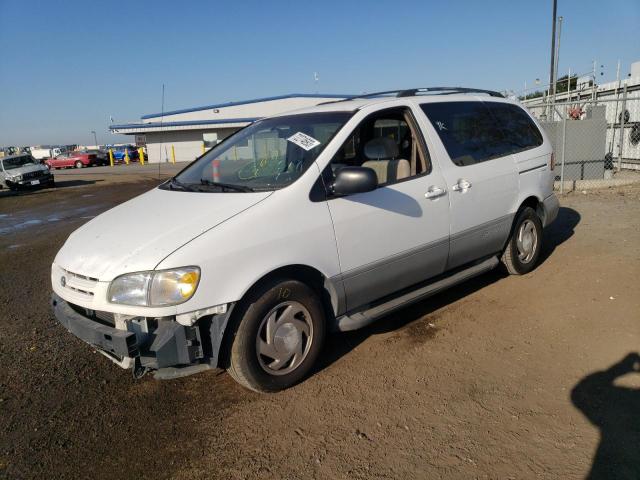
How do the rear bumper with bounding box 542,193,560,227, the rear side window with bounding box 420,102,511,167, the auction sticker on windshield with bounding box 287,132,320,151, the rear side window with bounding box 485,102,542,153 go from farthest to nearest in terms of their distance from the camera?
the rear bumper with bounding box 542,193,560,227, the rear side window with bounding box 485,102,542,153, the rear side window with bounding box 420,102,511,167, the auction sticker on windshield with bounding box 287,132,320,151

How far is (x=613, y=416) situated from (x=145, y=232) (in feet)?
9.76

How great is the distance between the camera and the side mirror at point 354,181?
3.24m

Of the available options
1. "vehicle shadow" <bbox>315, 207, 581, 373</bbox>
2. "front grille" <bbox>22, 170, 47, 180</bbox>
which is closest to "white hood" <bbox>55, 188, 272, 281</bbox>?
"vehicle shadow" <bbox>315, 207, 581, 373</bbox>

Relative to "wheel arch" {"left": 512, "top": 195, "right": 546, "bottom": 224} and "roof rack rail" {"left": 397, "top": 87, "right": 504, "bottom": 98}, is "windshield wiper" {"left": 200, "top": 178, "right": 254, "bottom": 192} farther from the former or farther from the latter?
"wheel arch" {"left": 512, "top": 195, "right": 546, "bottom": 224}

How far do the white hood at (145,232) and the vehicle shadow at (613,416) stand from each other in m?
2.35

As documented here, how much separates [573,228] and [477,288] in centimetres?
308

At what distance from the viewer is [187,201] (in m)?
3.44

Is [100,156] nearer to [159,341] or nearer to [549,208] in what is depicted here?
[549,208]

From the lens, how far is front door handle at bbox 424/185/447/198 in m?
3.91

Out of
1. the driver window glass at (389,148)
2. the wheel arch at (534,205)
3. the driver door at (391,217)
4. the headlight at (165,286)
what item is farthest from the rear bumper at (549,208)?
the headlight at (165,286)

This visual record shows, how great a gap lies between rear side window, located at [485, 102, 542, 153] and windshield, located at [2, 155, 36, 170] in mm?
22221

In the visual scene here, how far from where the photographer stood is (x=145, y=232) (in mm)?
3070

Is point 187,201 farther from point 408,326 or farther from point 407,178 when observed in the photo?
point 408,326

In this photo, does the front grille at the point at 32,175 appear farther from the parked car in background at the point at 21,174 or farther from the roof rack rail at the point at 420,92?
the roof rack rail at the point at 420,92
